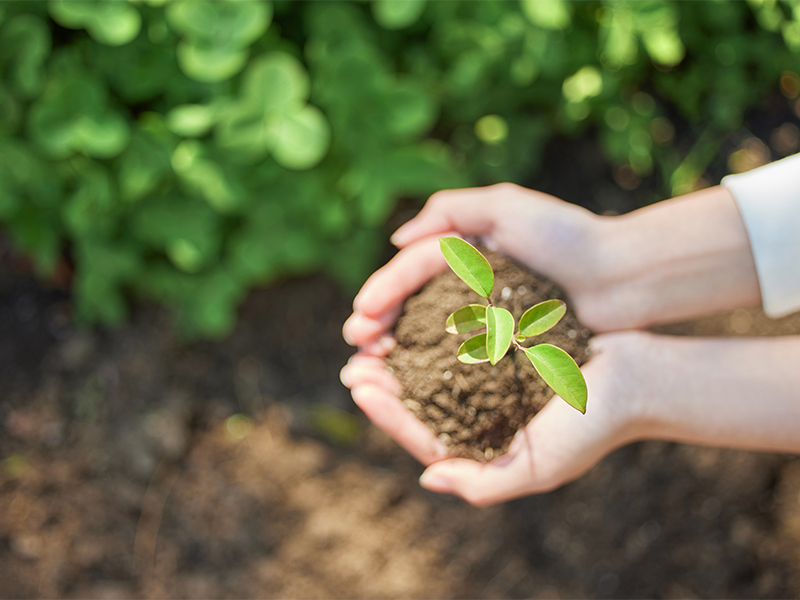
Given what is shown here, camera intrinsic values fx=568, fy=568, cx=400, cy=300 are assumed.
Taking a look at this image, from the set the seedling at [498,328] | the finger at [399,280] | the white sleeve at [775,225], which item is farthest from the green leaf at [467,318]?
the white sleeve at [775,225]

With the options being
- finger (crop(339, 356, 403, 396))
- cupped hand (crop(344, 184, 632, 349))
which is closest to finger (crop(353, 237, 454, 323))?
cupped hand (crop(344, 184, 632, 349))

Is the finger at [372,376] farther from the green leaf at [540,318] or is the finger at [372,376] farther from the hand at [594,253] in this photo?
the green leaf at [540,318]

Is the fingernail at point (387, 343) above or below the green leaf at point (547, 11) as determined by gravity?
below

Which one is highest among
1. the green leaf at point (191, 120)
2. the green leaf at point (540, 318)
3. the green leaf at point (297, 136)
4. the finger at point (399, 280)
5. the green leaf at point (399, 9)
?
the green leaf at point (399, 9)

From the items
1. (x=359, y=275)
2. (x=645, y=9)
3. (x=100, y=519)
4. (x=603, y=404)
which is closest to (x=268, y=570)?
(x=100, y=519)

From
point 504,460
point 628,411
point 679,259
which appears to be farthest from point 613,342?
point 504,460

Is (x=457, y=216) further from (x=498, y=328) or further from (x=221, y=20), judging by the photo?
(x=221, y=20)

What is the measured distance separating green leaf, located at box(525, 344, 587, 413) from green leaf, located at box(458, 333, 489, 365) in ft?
0.29

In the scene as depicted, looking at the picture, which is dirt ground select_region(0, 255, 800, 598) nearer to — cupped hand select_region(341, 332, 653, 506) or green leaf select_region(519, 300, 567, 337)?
cupped hand select_region(341, 332, 653, 506)

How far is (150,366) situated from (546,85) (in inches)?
64.7

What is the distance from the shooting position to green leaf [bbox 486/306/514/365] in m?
0.90

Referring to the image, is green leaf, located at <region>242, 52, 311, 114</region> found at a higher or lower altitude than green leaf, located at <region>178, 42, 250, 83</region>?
lower

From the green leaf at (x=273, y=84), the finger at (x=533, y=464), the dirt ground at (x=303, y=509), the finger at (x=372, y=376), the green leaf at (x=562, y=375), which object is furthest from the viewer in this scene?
the dirt ground at (x=303, y=509)

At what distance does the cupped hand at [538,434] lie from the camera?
1162 mm
